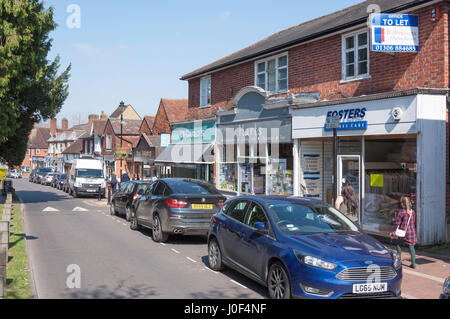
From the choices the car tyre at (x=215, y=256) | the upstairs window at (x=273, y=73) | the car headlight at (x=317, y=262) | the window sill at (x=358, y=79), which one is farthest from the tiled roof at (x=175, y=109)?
the car headlight at (x=317, y=262)

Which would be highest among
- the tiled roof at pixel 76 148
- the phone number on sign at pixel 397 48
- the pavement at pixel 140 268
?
the phone number on sign at pixel 397 48

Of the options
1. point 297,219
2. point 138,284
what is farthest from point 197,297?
point 297,219

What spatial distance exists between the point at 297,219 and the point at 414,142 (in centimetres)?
563

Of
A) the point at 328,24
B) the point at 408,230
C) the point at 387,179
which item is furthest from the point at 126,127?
the point at 408,230

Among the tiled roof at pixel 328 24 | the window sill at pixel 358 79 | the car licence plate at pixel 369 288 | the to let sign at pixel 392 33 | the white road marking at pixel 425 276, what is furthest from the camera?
the window sill at pixel 358 79

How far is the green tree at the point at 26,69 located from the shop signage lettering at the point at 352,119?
13660 mm

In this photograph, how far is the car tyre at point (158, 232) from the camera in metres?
11.6

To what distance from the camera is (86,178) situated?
29.0 meters

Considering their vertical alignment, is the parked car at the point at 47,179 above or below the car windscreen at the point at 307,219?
below

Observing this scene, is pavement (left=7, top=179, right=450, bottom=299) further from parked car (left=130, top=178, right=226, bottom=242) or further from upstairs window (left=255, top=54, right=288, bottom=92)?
upstairs window (left=255, top=54, right=288, bottom=92)

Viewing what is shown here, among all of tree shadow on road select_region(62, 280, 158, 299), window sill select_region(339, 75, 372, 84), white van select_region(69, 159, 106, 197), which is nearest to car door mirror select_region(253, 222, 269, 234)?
tree shadow on road select_region(62, 280, 158, 299)

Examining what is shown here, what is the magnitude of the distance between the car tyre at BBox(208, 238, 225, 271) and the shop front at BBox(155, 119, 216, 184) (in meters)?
12.6

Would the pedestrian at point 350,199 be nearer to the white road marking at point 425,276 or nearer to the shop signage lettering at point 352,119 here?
the shop signage lettering at point 352,119
